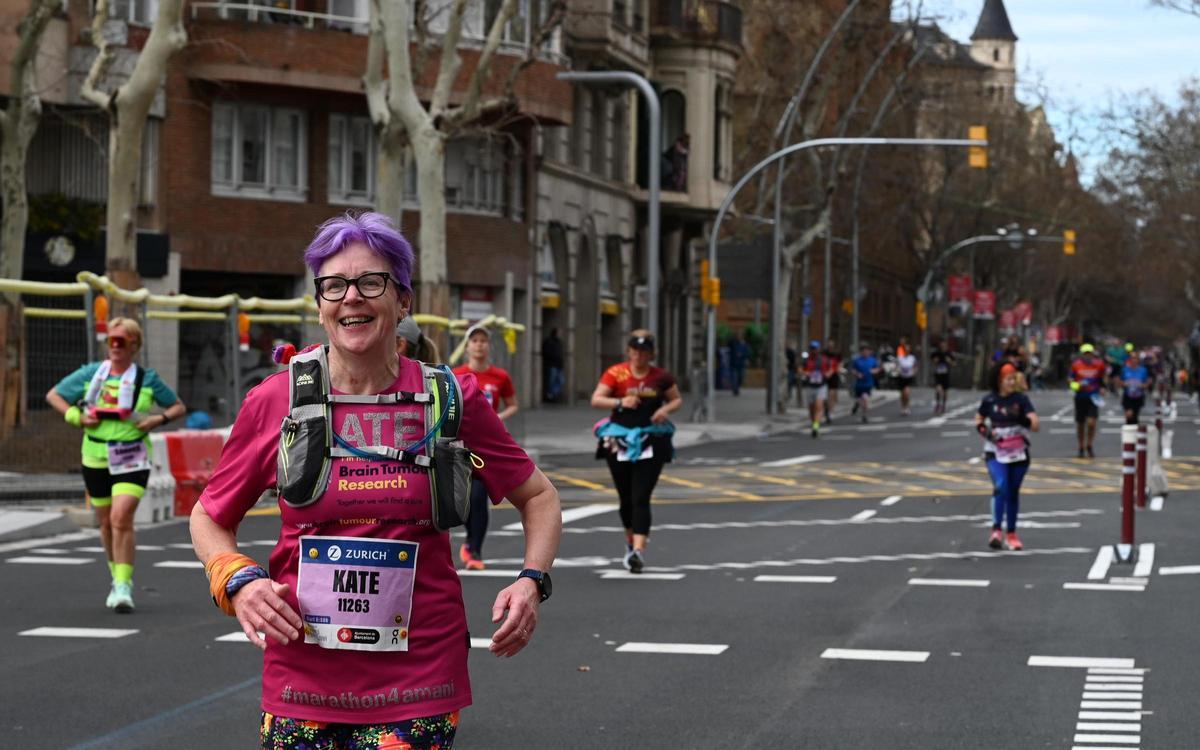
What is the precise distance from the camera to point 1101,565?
48.2 ft

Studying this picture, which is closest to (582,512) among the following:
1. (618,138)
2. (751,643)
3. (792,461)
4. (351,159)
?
(751,643)

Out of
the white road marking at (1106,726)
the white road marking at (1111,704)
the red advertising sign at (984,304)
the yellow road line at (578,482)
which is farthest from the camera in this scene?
the red advertising sign at (984,304)

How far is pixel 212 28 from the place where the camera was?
35.8 metres

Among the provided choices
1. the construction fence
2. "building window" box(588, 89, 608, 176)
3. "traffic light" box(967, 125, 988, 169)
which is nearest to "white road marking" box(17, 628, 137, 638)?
the construction fence

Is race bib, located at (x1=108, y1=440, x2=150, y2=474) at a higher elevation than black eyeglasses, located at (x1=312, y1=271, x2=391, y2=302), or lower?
lower

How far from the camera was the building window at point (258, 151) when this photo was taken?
36.7 metres

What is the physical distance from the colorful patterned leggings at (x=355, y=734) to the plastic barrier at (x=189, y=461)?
48.4 feet

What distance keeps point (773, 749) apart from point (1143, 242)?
69.6 m

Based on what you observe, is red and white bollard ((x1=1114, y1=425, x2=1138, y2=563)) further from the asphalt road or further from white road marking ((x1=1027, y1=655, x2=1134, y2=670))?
white road marking ((x1=1027, y1=655, x2=1134, y2=670))

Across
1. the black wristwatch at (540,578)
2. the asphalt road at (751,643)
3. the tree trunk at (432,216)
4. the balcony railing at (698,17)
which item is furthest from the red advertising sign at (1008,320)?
the black wristwatch at (540,578)

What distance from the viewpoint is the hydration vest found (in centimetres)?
423

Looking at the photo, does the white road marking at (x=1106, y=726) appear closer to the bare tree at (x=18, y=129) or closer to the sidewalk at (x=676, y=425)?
the bare tree at (x=18, y=129)

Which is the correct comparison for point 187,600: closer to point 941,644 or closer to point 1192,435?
point 941,644

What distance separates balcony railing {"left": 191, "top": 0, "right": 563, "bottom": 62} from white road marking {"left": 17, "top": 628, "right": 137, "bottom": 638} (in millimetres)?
22784
